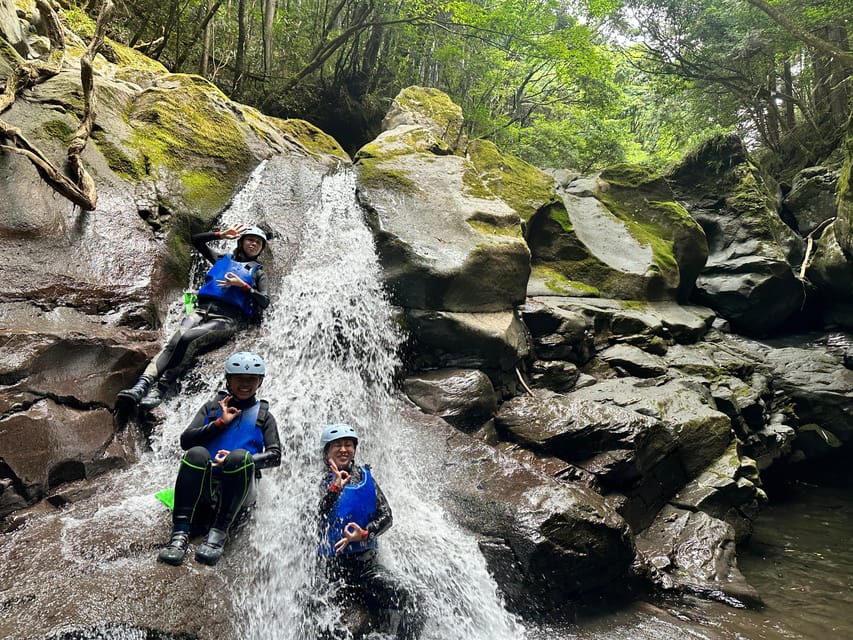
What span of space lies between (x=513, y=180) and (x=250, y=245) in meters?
7.07

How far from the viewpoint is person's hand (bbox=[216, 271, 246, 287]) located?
5906mm

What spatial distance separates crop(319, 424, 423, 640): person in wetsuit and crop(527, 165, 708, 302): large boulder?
22.1 feet

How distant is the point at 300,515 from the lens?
429 cm

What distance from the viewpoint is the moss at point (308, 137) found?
12521mm

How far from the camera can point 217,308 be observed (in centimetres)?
595

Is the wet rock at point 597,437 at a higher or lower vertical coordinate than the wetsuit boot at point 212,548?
higher

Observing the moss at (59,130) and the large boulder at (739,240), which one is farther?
the large boulder at (739,240)

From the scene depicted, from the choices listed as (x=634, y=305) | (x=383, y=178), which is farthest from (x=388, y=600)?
(x=634, y=305)

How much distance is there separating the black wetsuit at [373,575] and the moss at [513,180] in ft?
26.3

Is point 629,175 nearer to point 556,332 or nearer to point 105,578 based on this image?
point 556,332

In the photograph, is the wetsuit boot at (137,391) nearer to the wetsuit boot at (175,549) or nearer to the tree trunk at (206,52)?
the wetsuit boot at (175,549)

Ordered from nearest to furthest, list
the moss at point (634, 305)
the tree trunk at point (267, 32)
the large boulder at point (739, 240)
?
the moss at point (634, 305)
the large boulder at point (739, 240)
the tree trunk at point (267, 32)

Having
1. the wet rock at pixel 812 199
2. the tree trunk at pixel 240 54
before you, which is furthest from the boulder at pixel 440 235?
the wet rock at pixel 812 199

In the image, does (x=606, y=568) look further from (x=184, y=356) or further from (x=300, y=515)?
(x=184, y=356)
